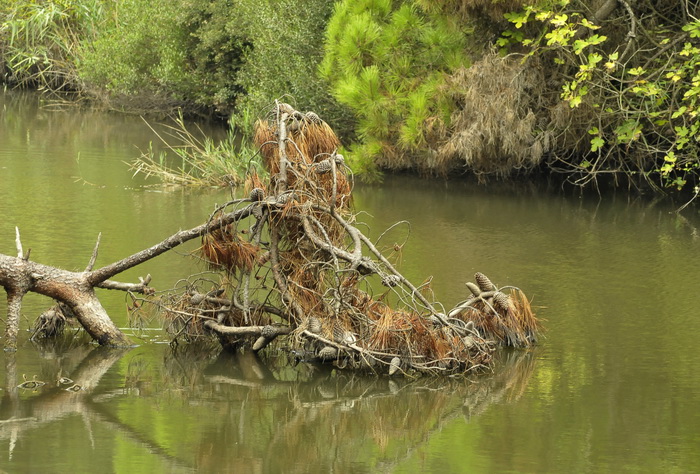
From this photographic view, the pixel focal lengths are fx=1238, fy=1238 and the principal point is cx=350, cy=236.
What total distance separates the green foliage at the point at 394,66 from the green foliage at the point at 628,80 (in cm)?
102

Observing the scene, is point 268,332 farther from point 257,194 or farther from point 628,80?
point 628,80

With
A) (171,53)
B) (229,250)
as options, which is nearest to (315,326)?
(229,250)

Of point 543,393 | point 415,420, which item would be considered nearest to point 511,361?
point 543,393

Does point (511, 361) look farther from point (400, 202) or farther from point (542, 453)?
point (400, 202)

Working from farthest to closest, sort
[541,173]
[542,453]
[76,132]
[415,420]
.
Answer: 1. [76,132]
2. [541,173]
3. [415,420]
4. [542,453]

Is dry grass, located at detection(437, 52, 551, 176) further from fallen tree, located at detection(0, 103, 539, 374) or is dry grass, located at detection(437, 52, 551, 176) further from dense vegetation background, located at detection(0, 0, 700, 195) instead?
fallen tree, located at detection(0, 103, 539, 374)

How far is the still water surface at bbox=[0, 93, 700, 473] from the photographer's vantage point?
247 inches

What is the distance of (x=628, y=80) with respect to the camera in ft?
52.3

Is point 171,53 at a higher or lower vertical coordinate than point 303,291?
lower

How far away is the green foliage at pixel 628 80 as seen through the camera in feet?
50.3

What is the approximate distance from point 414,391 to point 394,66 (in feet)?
34.9

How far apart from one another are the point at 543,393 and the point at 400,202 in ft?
29.8

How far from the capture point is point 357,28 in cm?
1748

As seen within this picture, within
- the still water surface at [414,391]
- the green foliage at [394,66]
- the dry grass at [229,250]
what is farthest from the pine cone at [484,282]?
the green foliage at [394,66]
